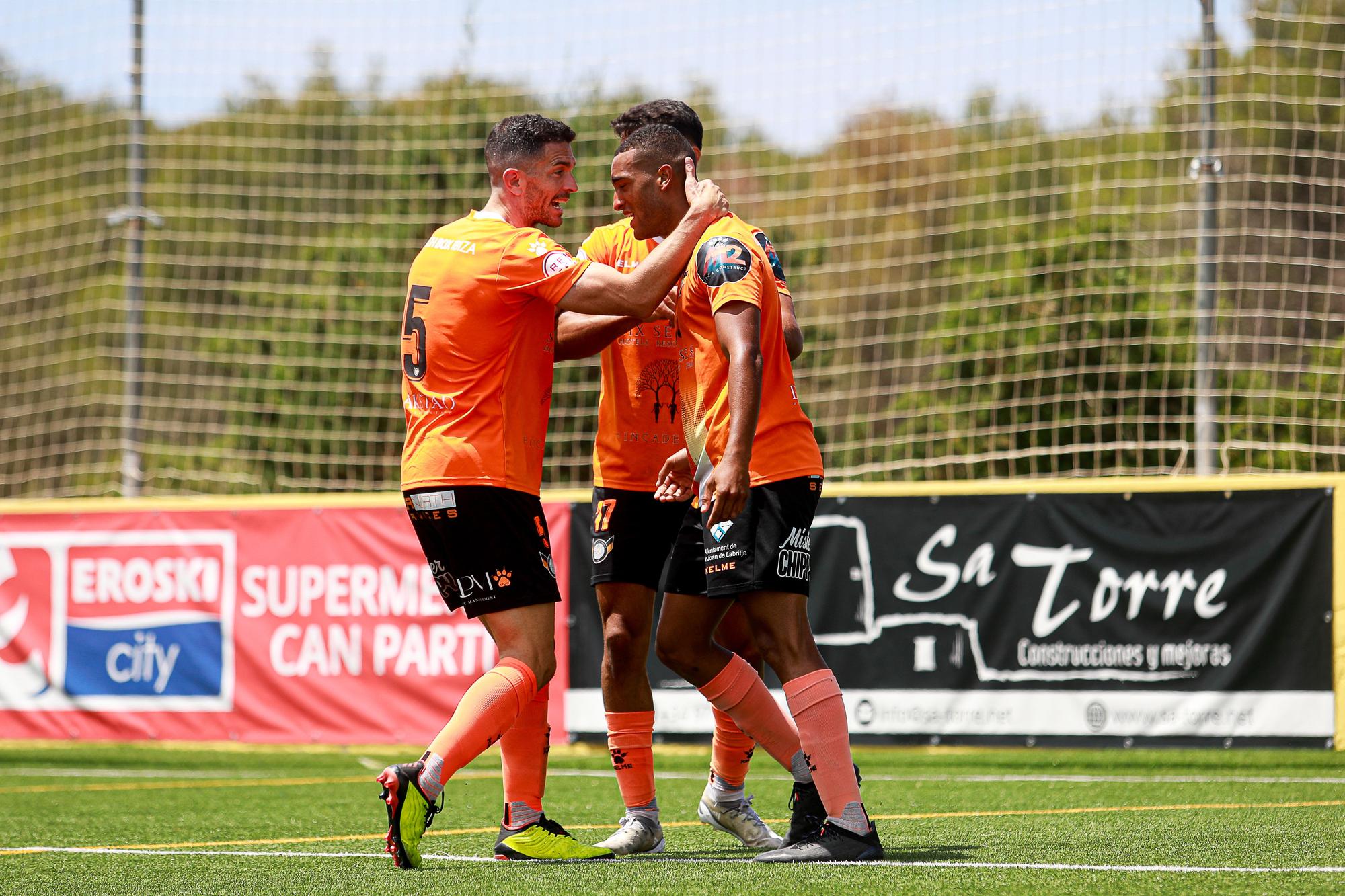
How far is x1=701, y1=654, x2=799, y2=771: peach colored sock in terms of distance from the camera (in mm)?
4559

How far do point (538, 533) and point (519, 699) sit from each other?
459 millimetres

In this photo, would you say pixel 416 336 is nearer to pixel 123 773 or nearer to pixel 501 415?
pixel 501 415

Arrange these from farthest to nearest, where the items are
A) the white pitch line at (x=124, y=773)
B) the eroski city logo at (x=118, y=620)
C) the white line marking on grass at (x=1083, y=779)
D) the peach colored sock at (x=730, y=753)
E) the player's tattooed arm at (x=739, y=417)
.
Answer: the eroski city logo at (x=118, y=620)
the white pitch line at (x=124, y=773)
the white line marking on grass at (x=1083, y=779)
the peach colored sock at (x=730, y=753)
the player's tattooed arm at (x=739, y=417)

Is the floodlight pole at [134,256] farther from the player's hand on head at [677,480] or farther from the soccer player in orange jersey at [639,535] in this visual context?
the player's hand on head at [677,480]

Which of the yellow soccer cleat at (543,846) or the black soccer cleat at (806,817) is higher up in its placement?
the black soccer cleat at (806,817)

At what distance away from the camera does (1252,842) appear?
4262mm

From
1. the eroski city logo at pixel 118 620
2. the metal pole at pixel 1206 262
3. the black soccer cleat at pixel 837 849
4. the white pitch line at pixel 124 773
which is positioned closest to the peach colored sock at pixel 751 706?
the black soccer cleat at pixel 837 849

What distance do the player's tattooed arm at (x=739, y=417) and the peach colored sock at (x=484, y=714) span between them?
704 mm

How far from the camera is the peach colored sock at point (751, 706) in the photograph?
15.0 feet

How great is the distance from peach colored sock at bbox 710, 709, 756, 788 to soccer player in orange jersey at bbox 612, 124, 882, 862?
0.27m

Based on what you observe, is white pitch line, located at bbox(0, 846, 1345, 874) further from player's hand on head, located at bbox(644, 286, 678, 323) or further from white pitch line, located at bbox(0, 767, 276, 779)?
white pitch line, located at bbox(0, 767, 276, 779)

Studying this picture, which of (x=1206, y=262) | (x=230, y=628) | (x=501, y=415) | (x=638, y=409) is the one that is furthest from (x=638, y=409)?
(x=230, y=628)

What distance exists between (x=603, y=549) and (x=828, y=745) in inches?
43.8

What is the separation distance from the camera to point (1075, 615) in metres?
8.41
